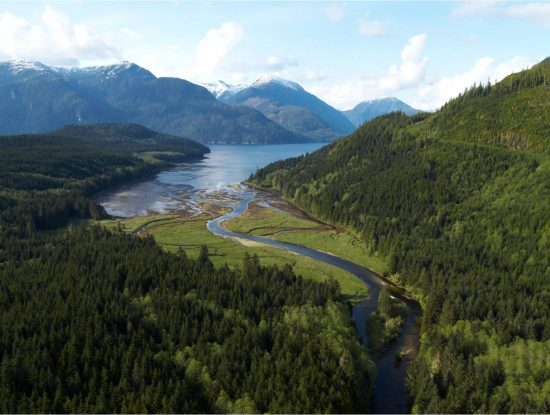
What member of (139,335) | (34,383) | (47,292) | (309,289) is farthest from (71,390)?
(309,289)

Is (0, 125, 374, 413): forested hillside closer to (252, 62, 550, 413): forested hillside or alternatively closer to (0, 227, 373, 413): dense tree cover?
(0, 227, 373, 413): dense tree cover

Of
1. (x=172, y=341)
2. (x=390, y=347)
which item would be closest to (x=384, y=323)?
(x=390, y=347)

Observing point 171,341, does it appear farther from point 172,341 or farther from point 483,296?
point 483,296

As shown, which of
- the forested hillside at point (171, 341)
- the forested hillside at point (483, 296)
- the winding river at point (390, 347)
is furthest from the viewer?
the winding river at point (390, 347)

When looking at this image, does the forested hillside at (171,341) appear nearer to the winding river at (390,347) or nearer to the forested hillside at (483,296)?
the winding river at (390,347)

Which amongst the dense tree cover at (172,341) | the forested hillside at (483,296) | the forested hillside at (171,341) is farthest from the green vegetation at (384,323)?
the dense tree cover at (172,341)

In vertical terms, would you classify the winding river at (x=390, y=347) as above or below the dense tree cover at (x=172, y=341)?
below
